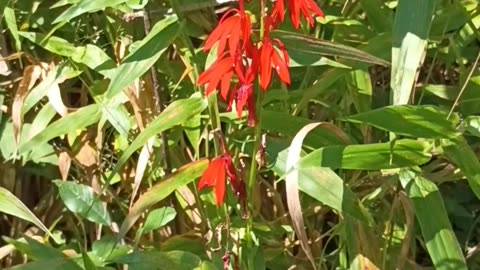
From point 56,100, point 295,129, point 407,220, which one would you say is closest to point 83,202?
point 56,100

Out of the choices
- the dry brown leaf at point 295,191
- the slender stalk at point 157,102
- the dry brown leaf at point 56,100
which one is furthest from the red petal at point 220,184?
the dry brown leaf at point 56,100

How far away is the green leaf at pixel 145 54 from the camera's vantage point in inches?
45.1

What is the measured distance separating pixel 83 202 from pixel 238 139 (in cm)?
22

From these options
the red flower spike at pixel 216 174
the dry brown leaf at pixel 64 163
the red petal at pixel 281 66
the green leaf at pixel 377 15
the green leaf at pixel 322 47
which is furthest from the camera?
the dry brown leaf at pixel 64 163

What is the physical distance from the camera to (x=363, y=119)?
3.45ft

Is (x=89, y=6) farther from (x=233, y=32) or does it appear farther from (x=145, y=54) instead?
(x=233, y=32)

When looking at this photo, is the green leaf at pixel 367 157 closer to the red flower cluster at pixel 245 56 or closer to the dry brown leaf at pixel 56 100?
the red flower cluster at pixel 245 56

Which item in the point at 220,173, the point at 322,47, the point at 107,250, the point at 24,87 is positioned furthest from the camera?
the point at 24,87

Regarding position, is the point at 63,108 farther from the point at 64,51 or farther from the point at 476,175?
the point at 476,175

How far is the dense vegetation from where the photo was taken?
1077 mm

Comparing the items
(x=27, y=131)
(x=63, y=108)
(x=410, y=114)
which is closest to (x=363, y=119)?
(x=410, y=114)

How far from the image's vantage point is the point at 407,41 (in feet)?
3.57

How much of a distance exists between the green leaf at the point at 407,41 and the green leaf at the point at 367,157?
0.20ft

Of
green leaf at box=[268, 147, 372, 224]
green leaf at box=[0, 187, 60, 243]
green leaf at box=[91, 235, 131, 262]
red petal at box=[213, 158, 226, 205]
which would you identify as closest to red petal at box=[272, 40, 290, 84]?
red petal at box=[213, 158, 226, 205]
